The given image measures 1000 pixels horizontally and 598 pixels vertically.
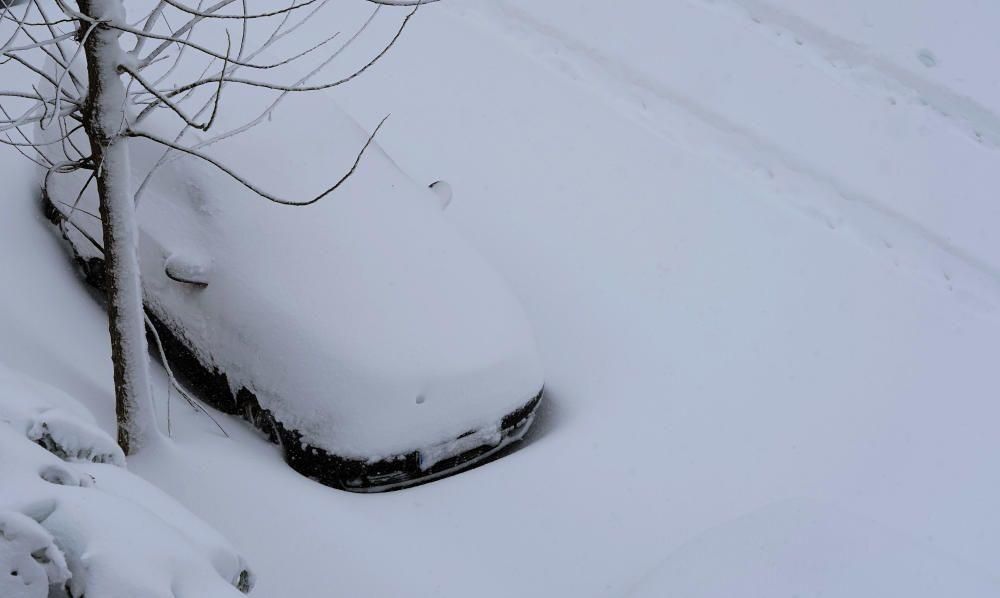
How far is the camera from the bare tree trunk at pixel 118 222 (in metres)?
3.11

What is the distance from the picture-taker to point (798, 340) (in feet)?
18.6

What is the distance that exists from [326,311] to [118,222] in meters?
1.05

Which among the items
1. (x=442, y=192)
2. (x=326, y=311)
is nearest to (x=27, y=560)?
(x=326, y=311)

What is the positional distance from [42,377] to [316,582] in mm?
1545

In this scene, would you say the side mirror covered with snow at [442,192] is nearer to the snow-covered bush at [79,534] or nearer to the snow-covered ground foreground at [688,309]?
the snow-covered ground foreground at [688,309]

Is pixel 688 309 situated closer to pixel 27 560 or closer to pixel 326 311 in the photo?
pixel 326 311

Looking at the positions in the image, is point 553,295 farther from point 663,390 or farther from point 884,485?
point 884,485

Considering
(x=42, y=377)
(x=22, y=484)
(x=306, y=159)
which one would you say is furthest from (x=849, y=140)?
(x=22, y=484)

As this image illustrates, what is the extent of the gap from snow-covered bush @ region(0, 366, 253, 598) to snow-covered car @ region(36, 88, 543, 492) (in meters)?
1.21

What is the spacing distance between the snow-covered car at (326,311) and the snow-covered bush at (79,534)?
1209mm

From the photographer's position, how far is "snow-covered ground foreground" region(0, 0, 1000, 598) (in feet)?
12.8

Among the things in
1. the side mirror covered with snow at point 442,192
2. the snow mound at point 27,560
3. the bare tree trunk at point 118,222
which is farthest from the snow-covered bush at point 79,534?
the side mirror covered with snow at point 442,192

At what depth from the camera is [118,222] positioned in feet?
11.1

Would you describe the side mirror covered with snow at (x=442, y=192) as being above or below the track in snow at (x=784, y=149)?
above
